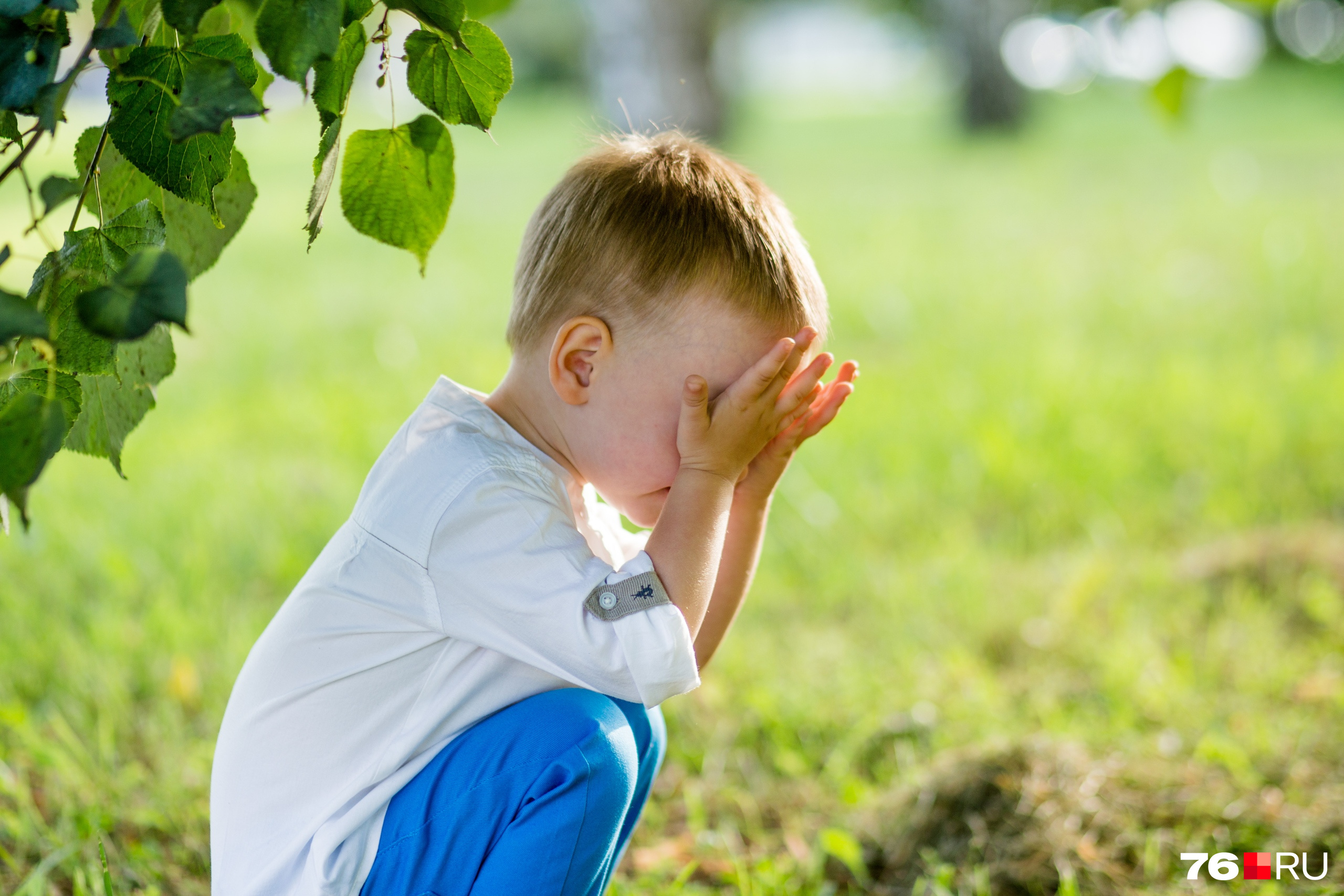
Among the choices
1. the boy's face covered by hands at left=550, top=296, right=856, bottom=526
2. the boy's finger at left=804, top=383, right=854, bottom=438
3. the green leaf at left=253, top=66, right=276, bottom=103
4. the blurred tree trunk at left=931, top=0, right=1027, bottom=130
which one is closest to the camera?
the green leaf at left=253, top=66, right=276, bottom=103

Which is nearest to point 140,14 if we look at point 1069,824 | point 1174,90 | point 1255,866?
point 1174,90

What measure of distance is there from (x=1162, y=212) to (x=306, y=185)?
506 centimetres

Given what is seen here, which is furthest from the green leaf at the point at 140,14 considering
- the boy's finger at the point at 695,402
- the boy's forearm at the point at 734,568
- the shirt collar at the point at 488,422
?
the boy's forearm at the point at 734,568

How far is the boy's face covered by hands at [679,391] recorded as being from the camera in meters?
1.24

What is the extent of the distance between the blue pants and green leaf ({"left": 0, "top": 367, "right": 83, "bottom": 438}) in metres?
0.49

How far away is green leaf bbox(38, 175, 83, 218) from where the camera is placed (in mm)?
893

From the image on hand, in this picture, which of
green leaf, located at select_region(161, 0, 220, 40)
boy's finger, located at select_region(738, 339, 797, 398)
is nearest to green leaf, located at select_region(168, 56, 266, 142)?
green leaf, located at select_region(161, 0, 220, 40)

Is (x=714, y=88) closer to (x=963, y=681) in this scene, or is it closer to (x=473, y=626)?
(x=963, y=681)

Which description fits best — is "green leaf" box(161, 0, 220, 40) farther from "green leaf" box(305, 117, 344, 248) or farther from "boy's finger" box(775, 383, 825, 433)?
"boy's finger" box(775, 383, 825, 433)

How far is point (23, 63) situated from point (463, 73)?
31cm

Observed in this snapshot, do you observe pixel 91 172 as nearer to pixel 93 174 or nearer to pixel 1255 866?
pixel 93 174

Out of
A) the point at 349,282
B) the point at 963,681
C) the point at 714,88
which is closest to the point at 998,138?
the point at 714,88

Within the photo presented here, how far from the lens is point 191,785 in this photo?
1.81 metres

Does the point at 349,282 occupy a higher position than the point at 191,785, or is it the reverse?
the point at 349,282
